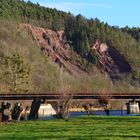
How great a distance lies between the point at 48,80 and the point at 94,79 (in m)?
21.1

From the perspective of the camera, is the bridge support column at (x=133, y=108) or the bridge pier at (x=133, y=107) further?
the bridge pier at (x=133, y=107)

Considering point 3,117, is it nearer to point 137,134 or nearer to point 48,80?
point 137,134

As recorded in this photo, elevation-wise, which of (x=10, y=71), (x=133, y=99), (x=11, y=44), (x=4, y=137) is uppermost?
(x=11, y=44)

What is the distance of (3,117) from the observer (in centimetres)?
5375

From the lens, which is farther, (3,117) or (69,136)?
(3,117)

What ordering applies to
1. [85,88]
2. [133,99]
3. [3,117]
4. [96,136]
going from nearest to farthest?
[96,136] → [3,117] → [133,99] → [85,88]

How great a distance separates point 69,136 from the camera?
3094 cm

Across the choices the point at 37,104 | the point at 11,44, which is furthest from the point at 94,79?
the point at 37,104

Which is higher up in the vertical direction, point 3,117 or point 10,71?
point 10,71

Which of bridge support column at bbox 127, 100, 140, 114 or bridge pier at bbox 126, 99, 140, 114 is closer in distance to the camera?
bridge support column at bbox 127, 100, 140, 114

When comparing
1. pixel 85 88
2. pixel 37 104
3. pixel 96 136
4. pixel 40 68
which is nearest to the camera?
Answer: pixel 96 136

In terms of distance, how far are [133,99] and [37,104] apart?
3505 centimetres

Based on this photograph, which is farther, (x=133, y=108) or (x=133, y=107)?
(x=133, y=107)

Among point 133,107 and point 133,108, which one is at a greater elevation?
point 133,107
